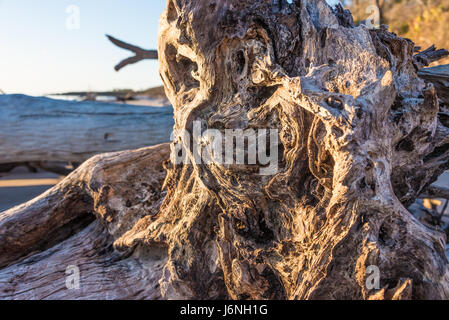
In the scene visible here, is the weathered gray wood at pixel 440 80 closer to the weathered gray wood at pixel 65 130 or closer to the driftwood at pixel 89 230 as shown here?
the driftwood at pixel 89 230

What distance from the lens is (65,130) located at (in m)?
4.16

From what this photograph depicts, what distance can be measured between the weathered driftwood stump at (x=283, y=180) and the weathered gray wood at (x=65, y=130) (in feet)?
6.11

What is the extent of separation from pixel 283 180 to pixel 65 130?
3.27 m

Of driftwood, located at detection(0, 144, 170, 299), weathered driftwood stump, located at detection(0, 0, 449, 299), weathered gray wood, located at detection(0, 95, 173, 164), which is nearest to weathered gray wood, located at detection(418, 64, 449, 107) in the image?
weathered driftwood stump, located at detection(0, 0, 449, 299)

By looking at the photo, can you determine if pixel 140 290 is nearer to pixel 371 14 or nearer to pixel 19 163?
pixel 371 14

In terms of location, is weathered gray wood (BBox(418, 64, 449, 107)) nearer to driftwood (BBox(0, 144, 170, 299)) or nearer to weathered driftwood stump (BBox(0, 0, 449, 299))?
weathered driftwood stump (BBox(0, 0, 449, 299))

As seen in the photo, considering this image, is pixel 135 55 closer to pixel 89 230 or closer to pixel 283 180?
pixel 89 230

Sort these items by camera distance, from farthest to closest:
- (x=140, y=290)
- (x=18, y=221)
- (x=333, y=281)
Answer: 1. (x=18, y=221)
2. (x=140, y=290)
3. (x=333, y=281)

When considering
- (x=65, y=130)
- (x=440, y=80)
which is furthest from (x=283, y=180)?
(x=65, y=130)

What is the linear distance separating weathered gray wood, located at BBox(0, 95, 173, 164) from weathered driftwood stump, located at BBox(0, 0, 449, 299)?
1.86m

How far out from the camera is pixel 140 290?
1973mm
